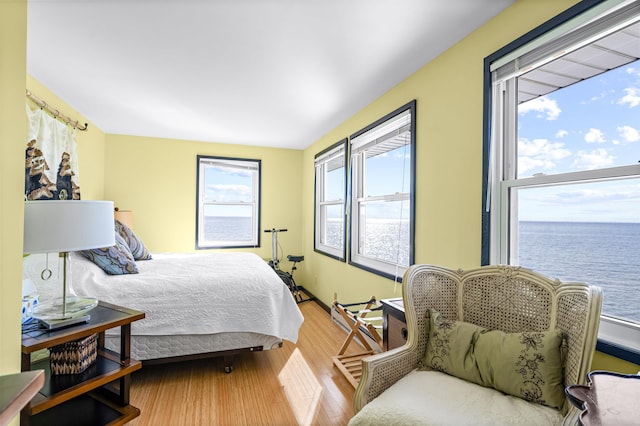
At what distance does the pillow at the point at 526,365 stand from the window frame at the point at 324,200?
7.62ft

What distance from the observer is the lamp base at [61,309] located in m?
1.49

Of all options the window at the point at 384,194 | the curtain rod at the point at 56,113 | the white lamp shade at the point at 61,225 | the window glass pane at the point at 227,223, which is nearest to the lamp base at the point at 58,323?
the white lamp shade at the point at 61,225

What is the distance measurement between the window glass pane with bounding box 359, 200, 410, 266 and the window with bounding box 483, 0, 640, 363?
900 mm

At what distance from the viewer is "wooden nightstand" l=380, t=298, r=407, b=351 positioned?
6.07 ft

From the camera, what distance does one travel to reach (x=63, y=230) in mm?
1347

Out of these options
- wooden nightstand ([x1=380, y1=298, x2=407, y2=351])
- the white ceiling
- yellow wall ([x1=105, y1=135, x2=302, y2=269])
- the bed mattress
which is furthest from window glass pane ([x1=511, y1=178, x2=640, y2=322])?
yellow wall ([x1=105, y1=135, x2=302, y2=269])

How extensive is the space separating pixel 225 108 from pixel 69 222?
2248 mm

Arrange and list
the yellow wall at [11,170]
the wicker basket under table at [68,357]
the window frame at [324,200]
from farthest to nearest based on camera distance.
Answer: the window frame at [324,200], the wicker basket under table at [68,357], the yellow wall at [11,170]

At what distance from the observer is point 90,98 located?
3.01m

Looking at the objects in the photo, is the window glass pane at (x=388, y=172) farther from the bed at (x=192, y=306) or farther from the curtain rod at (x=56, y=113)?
the curtain rod at (x=56, y=113)

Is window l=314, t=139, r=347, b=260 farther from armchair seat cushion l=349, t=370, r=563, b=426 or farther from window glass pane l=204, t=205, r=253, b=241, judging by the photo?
armchair seat cushion l=349, t=370, r=563, b=426

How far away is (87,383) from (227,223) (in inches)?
139

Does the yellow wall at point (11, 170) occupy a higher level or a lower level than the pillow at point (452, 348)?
higher

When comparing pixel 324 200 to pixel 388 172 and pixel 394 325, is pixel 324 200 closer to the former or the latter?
pixel 388 172
